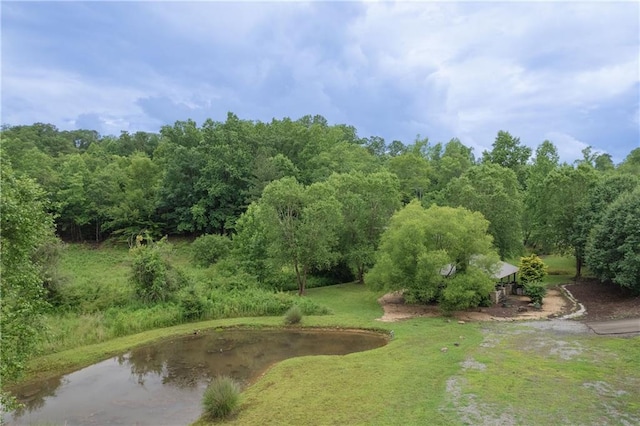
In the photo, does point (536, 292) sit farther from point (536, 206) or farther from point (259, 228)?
point (259, 228)

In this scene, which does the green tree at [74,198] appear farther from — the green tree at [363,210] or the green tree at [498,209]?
the green tree at [498,209]

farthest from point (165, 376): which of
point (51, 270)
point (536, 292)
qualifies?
point (536, 292)

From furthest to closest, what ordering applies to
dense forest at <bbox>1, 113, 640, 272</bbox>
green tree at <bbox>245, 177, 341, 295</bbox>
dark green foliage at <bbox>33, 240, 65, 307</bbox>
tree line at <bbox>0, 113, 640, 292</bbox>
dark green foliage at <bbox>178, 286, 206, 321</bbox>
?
dense forest at <bbox>1, 113, 640, 272</bbox>
tree line at <bbox>0, 113, 640, 292</bbox>
green tree at <bbox>245, 177, 341, 295</bbox>
dark green foliage at <bbox>178, 286, 206, 321</bbox>
dark green foliage at <bbox>33, 240, 65, 307</bbox>

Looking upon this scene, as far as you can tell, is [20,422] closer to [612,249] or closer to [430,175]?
[612,249]

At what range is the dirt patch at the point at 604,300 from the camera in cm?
2016

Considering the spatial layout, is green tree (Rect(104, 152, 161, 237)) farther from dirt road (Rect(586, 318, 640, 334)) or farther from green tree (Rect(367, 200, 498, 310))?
dirt road (Rect(586, 318, 640, 334))

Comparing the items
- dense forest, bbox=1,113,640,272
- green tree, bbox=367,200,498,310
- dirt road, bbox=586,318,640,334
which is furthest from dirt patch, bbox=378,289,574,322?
dense forest, bbox=1,113,640,272

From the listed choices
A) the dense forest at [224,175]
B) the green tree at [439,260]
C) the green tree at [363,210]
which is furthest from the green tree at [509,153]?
the green tree at [439,260]

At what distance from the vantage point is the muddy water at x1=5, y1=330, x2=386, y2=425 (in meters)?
12.2

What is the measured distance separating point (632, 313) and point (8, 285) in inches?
975

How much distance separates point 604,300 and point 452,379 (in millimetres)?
16655

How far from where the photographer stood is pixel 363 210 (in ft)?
99.6

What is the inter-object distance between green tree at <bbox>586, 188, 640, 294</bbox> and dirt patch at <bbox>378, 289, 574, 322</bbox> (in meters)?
2.84

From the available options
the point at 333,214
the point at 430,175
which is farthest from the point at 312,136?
the point at 333,214
